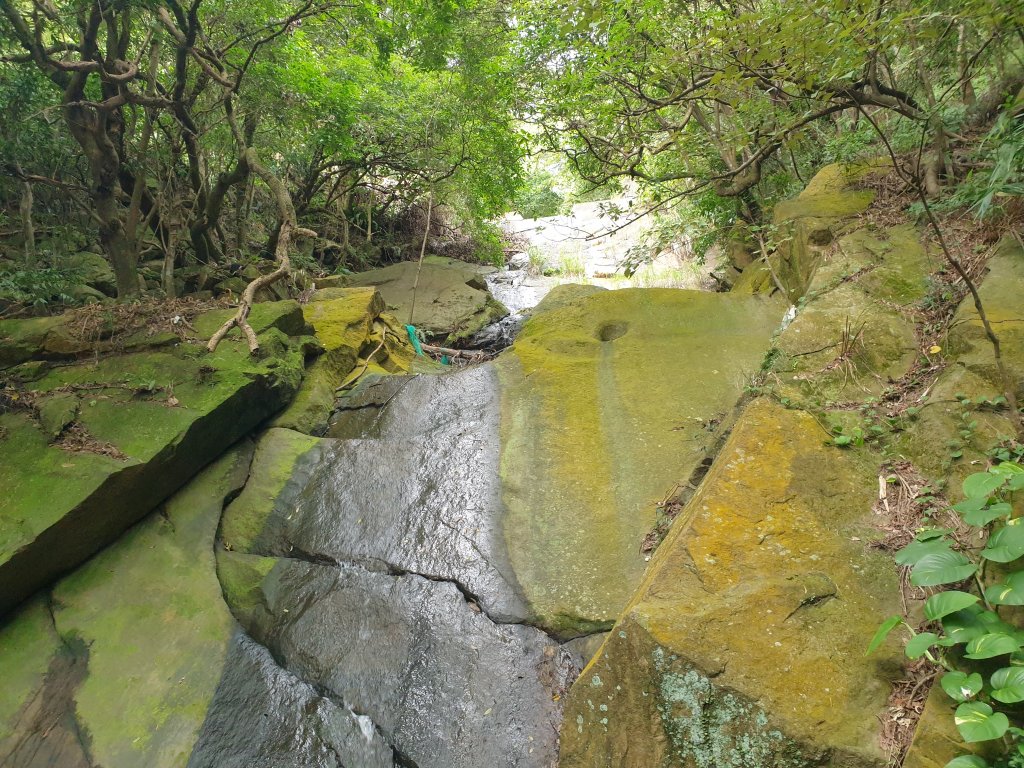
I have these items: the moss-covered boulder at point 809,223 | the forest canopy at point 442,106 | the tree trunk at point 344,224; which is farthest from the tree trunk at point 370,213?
the moss-covered boulder at point 809,223

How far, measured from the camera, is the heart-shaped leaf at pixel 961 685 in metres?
1.62

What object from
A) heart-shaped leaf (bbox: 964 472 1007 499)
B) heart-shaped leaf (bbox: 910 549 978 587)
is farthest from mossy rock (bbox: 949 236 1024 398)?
heart-shaped leaf (bbox: 910 549 978 587)

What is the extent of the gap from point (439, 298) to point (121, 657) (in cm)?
719

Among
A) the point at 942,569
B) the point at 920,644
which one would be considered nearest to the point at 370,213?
the point at 942,569

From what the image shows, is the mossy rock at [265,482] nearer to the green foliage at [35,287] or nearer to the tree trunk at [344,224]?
the green foliage at [35,287]

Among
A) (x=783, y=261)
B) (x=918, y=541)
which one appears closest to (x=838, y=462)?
(x=918, y=541)

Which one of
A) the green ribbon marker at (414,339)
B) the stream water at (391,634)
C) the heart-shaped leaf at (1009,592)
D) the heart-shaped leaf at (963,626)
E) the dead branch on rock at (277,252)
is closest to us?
the heart-shaped leaf at (1009,592)

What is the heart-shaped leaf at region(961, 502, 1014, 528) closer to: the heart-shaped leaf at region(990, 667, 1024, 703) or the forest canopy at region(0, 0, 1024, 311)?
the heart-shaped leaf at region(990, 667, 1024, 703)

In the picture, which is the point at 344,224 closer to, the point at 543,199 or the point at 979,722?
the point at 543,199

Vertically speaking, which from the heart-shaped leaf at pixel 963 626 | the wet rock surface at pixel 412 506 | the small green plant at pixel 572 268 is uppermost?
the heart-shaped leaf at pixel 963 626

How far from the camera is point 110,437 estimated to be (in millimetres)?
3777

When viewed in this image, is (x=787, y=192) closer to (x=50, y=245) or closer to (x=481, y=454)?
(x=481, y=454)

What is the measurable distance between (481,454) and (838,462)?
2530 millimetres

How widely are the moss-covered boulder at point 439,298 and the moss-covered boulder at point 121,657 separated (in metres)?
5.57
